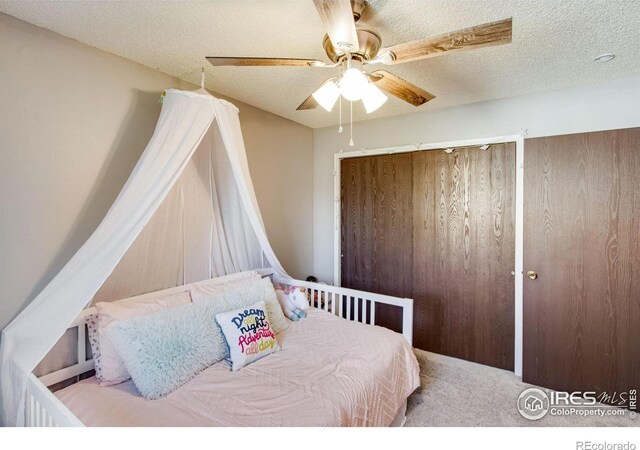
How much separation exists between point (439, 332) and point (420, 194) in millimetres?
1382

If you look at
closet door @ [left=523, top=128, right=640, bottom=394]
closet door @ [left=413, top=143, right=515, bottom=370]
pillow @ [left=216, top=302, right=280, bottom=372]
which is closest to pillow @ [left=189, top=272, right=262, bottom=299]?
pillow @ [left=216, top=302, right=280, bottom=372]

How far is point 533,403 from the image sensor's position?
8.05ft

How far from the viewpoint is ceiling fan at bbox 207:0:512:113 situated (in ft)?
3.94

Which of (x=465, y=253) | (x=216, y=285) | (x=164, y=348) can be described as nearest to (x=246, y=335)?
(x=164, y=348)

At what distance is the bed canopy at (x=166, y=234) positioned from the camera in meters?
1.52

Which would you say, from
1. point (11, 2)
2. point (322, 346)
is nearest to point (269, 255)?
point (322, 346)

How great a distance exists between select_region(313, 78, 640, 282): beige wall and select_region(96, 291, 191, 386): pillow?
2.25m

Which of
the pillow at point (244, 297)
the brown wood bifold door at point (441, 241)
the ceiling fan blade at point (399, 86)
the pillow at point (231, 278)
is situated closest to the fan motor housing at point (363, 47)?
the ceiling fan blade at point (399, 86)

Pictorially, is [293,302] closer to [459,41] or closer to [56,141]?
[56,141]

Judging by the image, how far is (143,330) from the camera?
1.68 meters

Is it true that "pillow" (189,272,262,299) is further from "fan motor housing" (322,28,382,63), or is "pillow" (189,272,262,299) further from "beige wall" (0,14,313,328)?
"fan motor housing" (322,28,382,63)

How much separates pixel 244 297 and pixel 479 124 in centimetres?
256

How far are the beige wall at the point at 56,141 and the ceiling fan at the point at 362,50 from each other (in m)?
0.93
